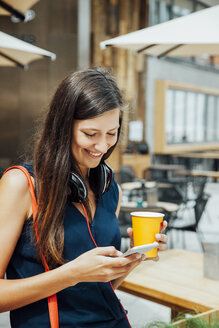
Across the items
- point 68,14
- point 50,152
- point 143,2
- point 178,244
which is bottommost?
point 178,244

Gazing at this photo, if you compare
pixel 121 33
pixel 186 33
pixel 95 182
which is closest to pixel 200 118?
pixel 121 33

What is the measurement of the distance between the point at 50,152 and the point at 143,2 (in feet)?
45.1

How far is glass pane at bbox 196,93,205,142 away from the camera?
18.9 meters

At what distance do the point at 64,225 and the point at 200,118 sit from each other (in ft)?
60.9

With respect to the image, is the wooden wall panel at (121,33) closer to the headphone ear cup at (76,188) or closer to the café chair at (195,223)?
the café chair at (195,223)

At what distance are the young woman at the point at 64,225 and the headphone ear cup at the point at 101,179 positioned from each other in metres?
0.12

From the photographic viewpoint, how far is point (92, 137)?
4.41 ft

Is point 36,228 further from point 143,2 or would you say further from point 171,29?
point 143,2

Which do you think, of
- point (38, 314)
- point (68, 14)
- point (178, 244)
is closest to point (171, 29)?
point (38, 314)

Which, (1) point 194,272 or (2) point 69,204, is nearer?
(2) point 69,204

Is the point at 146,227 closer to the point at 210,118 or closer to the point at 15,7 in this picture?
the point at 15,7

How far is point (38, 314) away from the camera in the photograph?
52.1 inches

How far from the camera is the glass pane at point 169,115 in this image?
633 inches

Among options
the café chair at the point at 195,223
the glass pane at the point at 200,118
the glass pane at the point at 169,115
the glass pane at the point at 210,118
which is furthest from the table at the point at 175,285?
the glass pane at the point at 210,118
